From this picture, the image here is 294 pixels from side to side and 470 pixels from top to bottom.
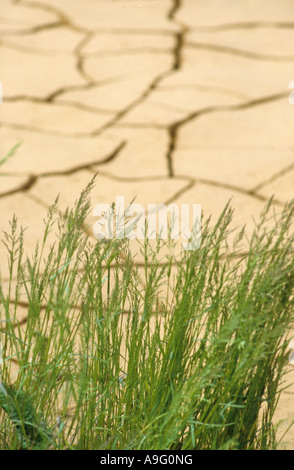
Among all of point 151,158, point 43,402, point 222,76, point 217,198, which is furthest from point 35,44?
point 43,402

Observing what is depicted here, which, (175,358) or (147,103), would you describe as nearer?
(175,358)

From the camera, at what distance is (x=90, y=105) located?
3.41 meters

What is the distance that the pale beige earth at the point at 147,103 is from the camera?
9.31ft

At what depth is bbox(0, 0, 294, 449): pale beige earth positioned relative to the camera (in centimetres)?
284

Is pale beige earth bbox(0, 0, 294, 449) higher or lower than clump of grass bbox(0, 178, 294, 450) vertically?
higher

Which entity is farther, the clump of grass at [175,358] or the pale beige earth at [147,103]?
the pale beige earth at [147,103]

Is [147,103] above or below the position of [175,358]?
above

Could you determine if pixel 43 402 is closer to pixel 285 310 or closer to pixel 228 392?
pixel 228 392

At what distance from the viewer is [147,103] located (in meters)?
3.41

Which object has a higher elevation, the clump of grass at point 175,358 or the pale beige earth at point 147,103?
the pale beige earth at point 147,103

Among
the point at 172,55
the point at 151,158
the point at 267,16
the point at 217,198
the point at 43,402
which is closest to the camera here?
the point at 43,402

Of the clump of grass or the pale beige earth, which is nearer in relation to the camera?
the clump of grass

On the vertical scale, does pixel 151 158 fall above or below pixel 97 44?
below
